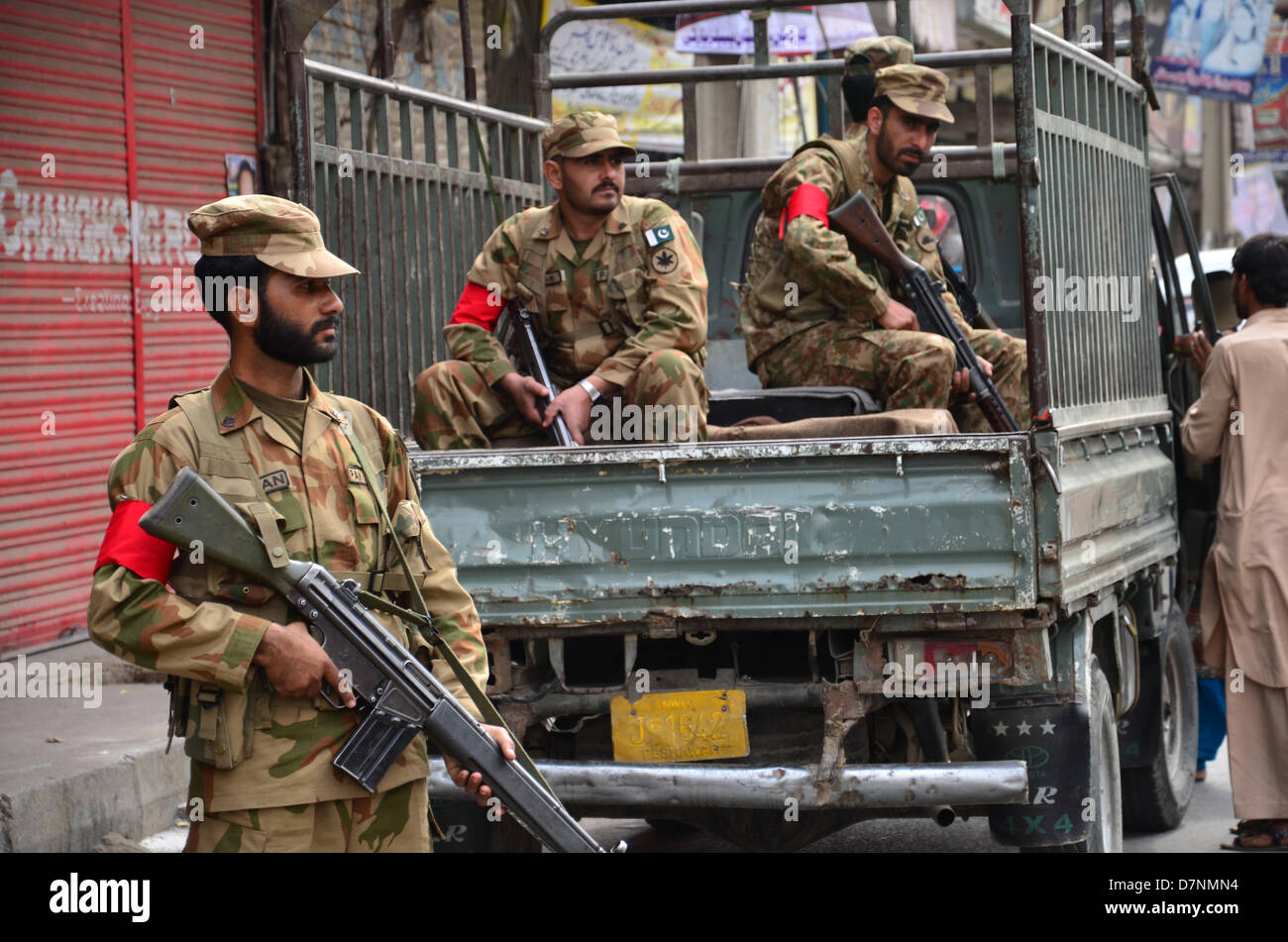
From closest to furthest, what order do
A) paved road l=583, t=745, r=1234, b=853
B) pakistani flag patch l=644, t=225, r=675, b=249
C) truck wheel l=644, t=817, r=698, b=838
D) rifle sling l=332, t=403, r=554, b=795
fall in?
1. rifle sling l=332, t=403, r=554, b=795
2. pakistani flag patch l=644, t=225, r=675, b=249
3. paved road l=583, t=745, r=1234, b=853
4. truck wheel l=644, t=817, r=698, b=838

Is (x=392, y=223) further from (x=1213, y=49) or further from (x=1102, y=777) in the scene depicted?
(x=1213, y=49)

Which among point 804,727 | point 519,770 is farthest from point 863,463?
point 519,770

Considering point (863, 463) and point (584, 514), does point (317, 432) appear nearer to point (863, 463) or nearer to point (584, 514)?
point (584, 514)

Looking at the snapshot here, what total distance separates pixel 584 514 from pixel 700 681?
524mm

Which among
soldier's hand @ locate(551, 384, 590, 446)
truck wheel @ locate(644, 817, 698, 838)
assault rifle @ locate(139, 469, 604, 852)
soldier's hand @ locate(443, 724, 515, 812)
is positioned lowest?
truck wheel @ locate(644, 817, 698, 838)

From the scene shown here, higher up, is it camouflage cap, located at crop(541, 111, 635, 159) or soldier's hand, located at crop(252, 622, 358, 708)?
camouflage cap, located at crop(541, 111, 635, 159)

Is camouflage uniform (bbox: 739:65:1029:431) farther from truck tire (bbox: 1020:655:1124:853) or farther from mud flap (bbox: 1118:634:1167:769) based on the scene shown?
truck tire (bbox: 1020:655:1124:853)

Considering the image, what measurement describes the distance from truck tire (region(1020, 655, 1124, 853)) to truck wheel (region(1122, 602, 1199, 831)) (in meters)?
1.12

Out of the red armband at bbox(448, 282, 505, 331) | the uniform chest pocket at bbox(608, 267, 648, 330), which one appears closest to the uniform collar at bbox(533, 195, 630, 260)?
the uniform chest pocket at bbox(608, 267, 648, 330)

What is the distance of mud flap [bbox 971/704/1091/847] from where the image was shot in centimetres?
437

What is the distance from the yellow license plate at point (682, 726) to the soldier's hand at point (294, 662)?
4.89 feet

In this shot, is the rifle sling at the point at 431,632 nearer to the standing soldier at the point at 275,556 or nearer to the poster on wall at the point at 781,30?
the standing soldier at the point at 275,556

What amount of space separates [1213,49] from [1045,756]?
51.4 ft

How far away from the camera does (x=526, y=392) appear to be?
17.0 ft
